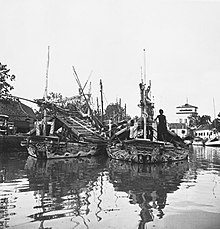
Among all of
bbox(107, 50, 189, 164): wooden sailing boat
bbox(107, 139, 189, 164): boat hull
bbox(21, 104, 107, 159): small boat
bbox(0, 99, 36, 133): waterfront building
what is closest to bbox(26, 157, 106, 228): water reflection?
bbox(107, 139, 189, 164): boat hull

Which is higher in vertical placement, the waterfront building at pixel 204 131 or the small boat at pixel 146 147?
the waterfront building at pixel 204 131

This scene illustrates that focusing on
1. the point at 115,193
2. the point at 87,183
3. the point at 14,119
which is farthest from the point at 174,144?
the point at 14,119

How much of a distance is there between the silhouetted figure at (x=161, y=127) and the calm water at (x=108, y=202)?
730cm

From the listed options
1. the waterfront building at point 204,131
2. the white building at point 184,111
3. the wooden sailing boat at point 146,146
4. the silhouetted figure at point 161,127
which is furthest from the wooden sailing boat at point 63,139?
the white building at point 184,111

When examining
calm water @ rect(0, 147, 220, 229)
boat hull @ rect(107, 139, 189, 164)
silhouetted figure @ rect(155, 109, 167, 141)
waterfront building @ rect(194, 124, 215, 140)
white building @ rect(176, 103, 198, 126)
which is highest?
white building @ rect(176, 103, 198, 126)

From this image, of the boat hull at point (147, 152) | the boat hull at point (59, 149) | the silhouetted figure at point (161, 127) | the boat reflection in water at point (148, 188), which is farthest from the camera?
the boat hull at point (59, 149)

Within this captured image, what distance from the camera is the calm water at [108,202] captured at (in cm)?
623

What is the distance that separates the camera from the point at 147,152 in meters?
17.9

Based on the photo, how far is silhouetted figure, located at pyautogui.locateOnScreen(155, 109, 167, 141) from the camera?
1970cm

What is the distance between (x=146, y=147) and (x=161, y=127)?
3.08 meters

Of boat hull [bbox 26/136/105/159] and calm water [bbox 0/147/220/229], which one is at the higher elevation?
boat hull [bbox 26/136/105/159]

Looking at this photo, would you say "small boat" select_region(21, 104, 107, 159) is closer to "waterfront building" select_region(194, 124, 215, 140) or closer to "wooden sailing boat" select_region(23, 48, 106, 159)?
"wooden sailing boat" select_region(23, 48, 106, 159)

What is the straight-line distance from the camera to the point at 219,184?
11.2 meters

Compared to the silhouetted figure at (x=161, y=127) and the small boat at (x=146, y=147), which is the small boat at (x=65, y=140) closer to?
the small boat at (x=146, y=147)
